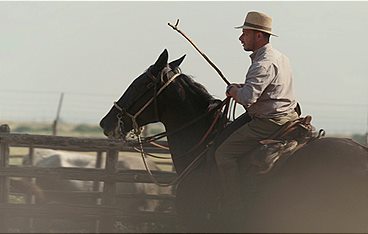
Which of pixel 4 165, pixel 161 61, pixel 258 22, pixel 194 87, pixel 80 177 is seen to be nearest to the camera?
pixel 258 22

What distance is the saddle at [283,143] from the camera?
641cm

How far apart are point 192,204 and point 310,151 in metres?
1.21

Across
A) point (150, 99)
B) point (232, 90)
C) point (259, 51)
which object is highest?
point (259, 51)

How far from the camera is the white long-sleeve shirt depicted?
6.34 m

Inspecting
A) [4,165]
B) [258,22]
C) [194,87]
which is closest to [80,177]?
[4,165]

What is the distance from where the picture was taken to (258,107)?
6.58 m

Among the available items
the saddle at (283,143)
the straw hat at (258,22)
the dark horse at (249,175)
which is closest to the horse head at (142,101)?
the dark horse at (249,175)

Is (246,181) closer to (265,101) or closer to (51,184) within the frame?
(265,101)

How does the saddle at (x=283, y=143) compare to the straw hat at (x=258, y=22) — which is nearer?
the saddle at (x=283, y=143)

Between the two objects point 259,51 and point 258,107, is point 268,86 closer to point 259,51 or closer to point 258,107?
point 258,107

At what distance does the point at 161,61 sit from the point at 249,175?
4.42 ft

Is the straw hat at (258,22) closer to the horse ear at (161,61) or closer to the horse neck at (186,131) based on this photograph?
the horse ear at (161,61)

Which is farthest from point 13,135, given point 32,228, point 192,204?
point 192,204

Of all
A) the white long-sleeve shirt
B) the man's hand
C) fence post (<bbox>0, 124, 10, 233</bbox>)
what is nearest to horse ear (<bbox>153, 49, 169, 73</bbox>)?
the man's hand
